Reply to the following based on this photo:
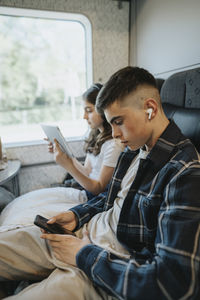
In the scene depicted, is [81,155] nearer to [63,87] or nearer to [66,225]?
[63,87]

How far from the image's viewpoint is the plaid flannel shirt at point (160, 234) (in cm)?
56

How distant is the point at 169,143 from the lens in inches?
30.5

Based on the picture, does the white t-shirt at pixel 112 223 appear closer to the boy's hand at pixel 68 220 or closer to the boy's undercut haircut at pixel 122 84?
the boy's hand at pixel 68 220

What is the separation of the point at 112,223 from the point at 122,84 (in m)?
0.60

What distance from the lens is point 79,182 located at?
1.39 m

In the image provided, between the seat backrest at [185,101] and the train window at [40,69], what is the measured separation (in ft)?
3.95

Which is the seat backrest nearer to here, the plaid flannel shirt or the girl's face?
the plaid flannel shirt

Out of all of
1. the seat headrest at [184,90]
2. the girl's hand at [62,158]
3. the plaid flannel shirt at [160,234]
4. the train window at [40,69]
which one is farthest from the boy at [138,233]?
the train window at [40,69]

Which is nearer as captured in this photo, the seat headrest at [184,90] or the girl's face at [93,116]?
the seat headrest at [184,90]

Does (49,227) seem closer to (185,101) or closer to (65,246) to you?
(65,246)

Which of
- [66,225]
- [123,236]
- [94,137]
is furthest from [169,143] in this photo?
[94,137]

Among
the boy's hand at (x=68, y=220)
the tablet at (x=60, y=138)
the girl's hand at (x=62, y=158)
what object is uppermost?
the tablet at (x=60, y=138)

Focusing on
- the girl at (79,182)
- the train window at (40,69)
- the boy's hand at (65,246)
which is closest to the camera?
the boy's hand at (65,246)

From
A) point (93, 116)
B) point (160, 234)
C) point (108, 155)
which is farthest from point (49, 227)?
point (93, 116)
